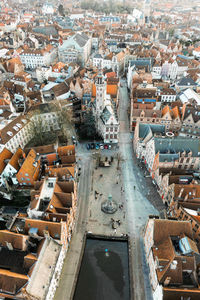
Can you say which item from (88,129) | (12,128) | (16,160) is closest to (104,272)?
(16,160)

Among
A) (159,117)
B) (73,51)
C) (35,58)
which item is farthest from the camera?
(73,51)

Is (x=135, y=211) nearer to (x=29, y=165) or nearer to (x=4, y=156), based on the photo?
(x=29, y=165)

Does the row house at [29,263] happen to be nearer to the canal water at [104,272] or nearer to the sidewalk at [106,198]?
the canal water at [104,272]

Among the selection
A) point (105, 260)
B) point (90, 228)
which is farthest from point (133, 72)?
point (105, 260)

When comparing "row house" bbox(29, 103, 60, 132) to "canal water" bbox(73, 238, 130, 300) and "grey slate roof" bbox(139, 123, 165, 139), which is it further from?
"canal water" bbox(73, 238, 130, 300)

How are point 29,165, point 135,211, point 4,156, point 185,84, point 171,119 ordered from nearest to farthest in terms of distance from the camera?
point 135,211
point 29,165
point 4,156
point 171,119
point 185,84
